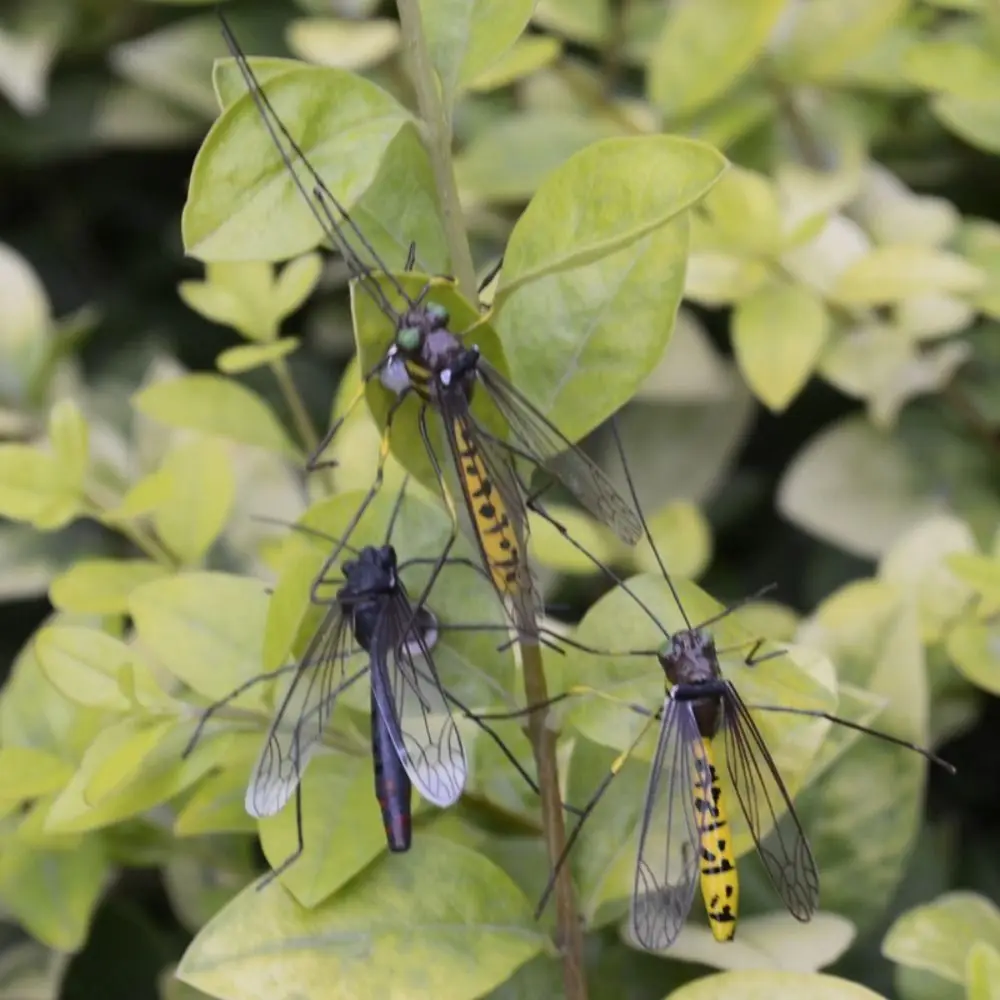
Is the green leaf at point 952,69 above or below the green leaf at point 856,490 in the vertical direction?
above

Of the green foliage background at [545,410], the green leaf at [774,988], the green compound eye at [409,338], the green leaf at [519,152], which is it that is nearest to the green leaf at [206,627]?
the green foliage background at [545,410]

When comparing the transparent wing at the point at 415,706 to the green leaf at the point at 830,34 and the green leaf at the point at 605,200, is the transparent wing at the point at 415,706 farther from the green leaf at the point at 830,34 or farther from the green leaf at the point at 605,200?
the green leaf at the point at 830,34

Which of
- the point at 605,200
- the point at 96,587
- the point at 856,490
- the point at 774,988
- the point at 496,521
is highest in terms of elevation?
the point at 605,200

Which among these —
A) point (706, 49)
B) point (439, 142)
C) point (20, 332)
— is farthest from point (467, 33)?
point (20, 332)

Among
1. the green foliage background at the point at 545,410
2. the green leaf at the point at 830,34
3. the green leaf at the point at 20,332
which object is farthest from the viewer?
the green leaf at the point at 20,332

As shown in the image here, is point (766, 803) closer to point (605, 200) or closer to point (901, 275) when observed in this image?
point (605, 200)

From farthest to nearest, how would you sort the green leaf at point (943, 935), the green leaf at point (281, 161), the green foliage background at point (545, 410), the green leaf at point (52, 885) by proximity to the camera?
the green leaf at point (52, 885) < the green leaf at point (943, 935) < the green foliage background at point (545, 410) < the green leaf at point (281, 161)
